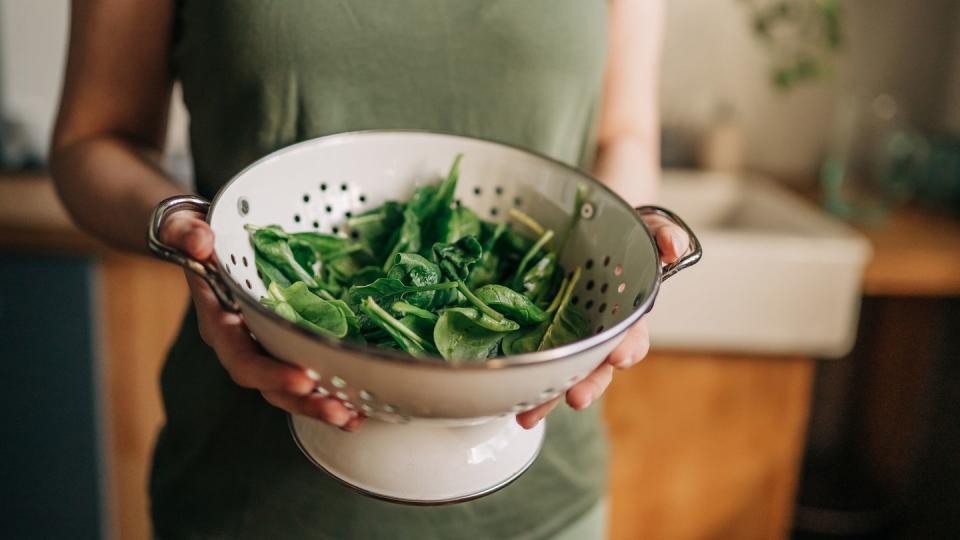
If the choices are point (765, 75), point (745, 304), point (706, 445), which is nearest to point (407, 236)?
point (745, 304)

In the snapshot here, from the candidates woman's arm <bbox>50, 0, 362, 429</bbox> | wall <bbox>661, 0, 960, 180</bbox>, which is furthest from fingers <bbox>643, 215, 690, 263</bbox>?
wall <bbox>661, 0, 960, 180</bbox>

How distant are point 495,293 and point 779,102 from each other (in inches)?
57.7

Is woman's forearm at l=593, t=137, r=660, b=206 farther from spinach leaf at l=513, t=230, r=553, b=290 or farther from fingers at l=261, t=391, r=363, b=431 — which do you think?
fingers at l=261, t=391, r=363, b=431

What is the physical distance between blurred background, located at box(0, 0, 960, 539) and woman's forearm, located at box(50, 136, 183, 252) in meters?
0.67

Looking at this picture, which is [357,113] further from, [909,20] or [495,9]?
[909,20]

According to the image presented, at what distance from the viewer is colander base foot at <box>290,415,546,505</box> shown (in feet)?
1.61

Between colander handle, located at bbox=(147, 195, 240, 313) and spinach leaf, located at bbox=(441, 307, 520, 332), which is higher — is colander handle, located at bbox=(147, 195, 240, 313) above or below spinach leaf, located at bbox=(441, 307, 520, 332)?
above

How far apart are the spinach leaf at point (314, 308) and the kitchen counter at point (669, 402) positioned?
0.90 meters

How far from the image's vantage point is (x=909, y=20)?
5.57 feet

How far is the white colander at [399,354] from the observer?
0.39 metres

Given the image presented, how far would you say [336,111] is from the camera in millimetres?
626

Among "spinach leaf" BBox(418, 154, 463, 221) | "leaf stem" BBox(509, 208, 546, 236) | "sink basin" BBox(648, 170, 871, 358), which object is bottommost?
"sink basin" BBox(648, 170, 871, 358)

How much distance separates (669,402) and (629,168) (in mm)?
695

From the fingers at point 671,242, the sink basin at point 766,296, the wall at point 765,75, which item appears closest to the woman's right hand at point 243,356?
the fingers at point 671,242
